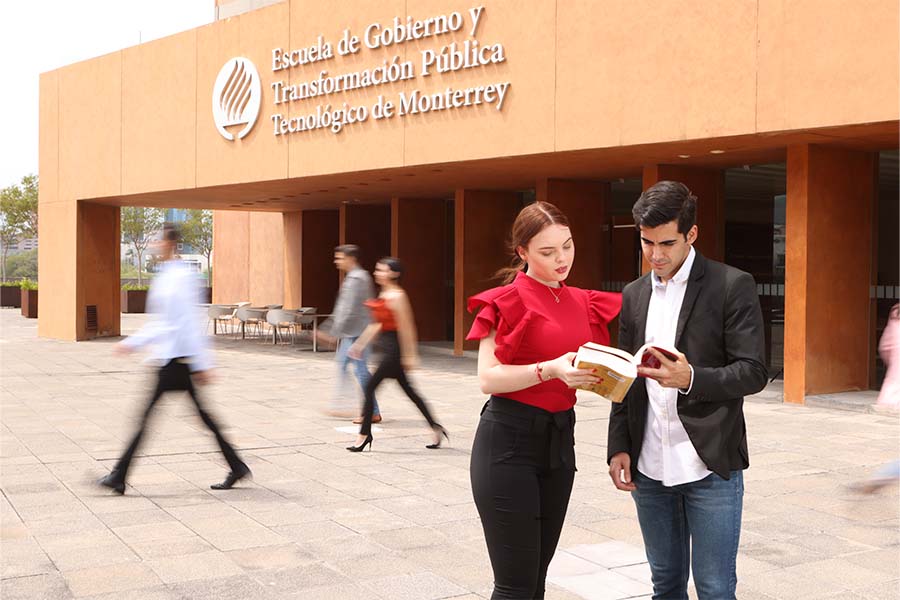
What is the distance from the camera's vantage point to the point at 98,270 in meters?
23.4

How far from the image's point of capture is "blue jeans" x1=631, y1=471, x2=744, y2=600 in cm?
313

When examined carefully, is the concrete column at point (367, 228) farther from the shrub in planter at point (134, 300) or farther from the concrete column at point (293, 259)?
the shrub in planter at point (134, 300)

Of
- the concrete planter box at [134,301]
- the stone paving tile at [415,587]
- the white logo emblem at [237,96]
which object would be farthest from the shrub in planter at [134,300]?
the stone paving tile at [415,587]

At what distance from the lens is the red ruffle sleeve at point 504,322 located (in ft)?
10.5

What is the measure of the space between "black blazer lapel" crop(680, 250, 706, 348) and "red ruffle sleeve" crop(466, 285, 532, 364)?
1.56 ft

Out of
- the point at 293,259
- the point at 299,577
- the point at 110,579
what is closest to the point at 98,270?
the point at 293,259

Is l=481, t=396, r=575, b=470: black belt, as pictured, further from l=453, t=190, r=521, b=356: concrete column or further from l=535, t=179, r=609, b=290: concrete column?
l=453, t=190, r=521, b=356: concrete column

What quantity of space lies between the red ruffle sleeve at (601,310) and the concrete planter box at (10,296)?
4292cm

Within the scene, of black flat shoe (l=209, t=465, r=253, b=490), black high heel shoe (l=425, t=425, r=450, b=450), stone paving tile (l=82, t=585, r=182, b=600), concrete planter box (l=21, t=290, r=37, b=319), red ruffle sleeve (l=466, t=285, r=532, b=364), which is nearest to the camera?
red ruffle sleeve (l=466, t=285, r=532, b=364)

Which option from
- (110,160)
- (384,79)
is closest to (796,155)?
(384,79)

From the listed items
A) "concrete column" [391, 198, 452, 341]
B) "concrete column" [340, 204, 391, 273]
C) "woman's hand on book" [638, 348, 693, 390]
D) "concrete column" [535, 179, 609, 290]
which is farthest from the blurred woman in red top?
"concrete column" [340, 204, 391, 273]

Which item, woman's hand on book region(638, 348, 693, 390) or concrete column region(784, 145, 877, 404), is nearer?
woman's hand on book region(638, 348, 693, 390)

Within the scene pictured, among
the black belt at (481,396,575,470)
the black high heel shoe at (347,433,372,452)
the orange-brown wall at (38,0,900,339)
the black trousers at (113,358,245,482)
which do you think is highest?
the orange-brown wall at (38,0,900,339)

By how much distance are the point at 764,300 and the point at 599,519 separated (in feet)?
34.4
